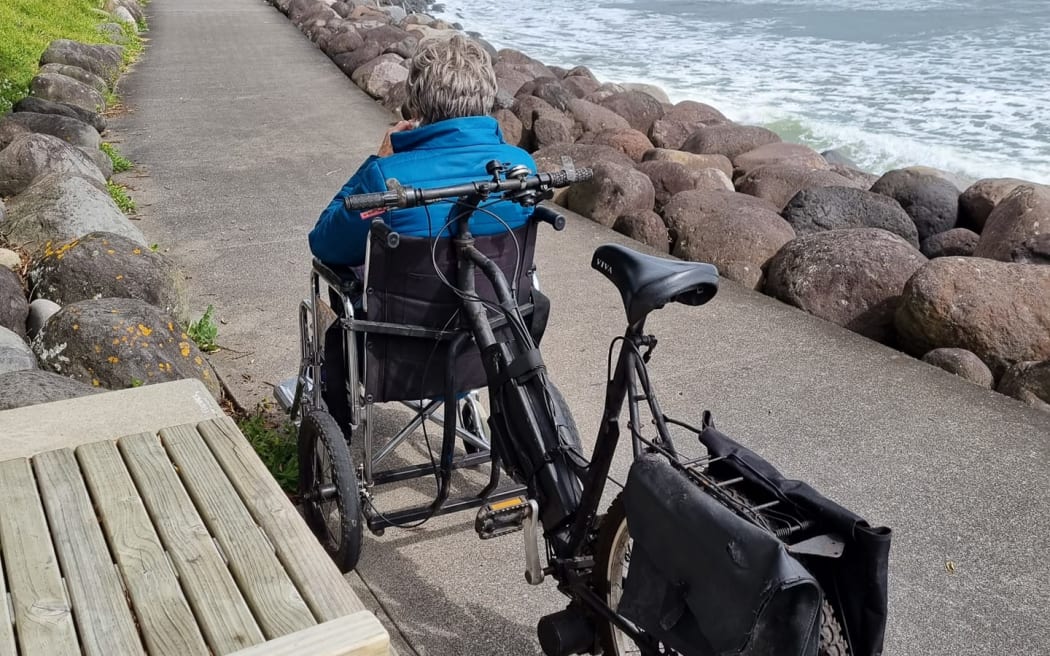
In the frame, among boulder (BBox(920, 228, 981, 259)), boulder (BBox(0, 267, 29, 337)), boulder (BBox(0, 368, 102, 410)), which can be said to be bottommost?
boulder (BBox(920, 228, 981, 259))

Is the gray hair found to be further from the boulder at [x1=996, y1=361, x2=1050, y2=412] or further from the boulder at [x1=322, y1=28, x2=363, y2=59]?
the boulder at [x1=322, y1=28, x2=363, y2=59]

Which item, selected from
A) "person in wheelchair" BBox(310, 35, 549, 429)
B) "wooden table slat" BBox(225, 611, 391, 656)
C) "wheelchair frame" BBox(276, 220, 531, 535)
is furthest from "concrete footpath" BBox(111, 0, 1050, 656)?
"wooden table slat" BBox(225, 611, 391, 656)

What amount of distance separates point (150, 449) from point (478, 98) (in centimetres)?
149

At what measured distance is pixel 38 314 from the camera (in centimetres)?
500

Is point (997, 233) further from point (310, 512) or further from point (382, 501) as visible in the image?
point (310, 512)

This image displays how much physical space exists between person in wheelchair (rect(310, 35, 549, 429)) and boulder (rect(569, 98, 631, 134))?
7392mm

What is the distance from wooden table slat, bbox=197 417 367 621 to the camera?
2078 mm

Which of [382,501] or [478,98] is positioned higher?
[478,98]

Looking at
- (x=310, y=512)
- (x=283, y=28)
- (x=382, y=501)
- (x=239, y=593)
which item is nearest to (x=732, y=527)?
(x=239, y=593)

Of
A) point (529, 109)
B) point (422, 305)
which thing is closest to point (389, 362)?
point (422, 305)

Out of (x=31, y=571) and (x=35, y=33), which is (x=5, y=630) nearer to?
(x=31, y=571)

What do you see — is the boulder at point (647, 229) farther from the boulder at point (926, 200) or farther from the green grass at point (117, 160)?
the green grass at point (117, 160)

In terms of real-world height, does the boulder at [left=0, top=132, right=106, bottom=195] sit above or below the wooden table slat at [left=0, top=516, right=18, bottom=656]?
below

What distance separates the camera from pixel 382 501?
4.14 m
